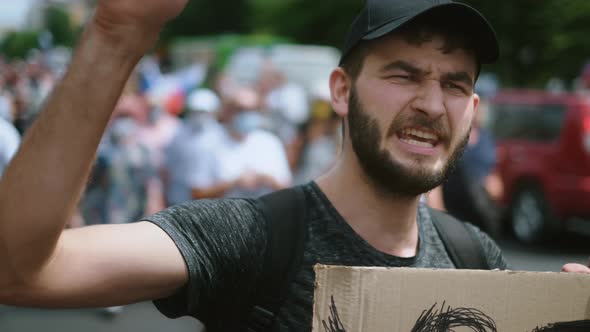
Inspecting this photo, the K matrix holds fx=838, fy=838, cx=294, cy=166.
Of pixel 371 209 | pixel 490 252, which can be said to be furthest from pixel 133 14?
pixel 490 252

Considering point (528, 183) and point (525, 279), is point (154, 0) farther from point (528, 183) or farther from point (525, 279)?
point (528, 183)

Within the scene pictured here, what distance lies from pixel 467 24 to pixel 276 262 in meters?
0.72

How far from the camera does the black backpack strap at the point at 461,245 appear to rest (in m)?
2.07

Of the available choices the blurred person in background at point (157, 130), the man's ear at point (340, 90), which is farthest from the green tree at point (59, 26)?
the man's ear at point (340, 90)

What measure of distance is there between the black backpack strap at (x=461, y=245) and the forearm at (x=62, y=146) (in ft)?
3.58

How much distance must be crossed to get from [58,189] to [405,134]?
93cm

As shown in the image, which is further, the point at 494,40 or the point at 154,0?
the point at 494,40

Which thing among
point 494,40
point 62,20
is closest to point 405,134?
point 494,40

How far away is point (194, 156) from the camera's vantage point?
289 inches

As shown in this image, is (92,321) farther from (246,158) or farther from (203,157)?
(246,158)

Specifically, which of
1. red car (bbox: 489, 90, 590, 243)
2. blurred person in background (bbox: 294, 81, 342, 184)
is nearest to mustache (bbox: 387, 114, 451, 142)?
blurred person in background (bbox: 294, 81, 342, 184)

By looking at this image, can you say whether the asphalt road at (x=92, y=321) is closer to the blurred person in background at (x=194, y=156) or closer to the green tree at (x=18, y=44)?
the blurred person in background at (x=194, y=156)

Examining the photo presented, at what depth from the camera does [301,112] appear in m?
11.7

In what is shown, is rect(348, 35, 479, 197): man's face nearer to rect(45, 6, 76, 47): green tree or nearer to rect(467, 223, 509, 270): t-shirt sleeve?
rect(467, 223, 509, 270): t-shirt sleeve
